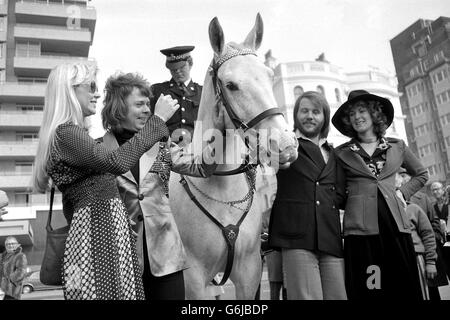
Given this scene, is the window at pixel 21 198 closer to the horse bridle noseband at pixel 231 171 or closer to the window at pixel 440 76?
the horse bridle noseband at pixel 231 171

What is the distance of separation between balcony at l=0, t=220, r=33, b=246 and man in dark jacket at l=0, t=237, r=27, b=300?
91.2 ft

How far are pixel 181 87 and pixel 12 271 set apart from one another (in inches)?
277

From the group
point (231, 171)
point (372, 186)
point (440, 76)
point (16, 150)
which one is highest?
point (440, 76)

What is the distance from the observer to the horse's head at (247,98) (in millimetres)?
3443

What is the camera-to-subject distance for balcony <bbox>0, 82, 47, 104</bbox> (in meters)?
43.3

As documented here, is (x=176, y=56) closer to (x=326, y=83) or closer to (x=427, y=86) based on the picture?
(x=326, y=83)

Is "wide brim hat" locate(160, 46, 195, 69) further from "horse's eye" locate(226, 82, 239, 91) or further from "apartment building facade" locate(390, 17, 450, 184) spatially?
A: "apartment building facade" locate(390, 17, 450, 184)

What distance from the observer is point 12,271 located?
10.1 metres

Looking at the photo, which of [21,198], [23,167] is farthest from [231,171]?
[23,167]

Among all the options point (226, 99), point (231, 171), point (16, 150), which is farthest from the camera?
point (16, 150)

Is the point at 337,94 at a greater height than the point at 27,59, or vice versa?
the point at 27,59

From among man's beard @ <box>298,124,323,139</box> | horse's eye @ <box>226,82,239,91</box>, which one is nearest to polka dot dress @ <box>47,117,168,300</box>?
horse's eye @ <box>226,82,239,91</box>

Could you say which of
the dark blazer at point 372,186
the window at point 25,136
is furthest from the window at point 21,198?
the dark blazer at point 372,186
